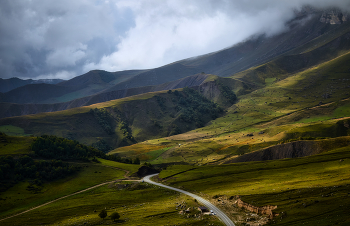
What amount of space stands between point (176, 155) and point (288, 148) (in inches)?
3005

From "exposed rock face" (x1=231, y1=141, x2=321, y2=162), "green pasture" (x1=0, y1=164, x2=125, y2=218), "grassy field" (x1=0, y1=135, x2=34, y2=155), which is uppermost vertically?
"grassy field" (x1=0, y1=135, x2=34, y2=155)

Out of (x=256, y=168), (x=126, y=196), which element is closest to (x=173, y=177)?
(x=126, y=196)

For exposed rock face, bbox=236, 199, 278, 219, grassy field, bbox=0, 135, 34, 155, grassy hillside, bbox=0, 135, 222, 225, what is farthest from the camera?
grassy field, bbox=0, 135, 34, 155

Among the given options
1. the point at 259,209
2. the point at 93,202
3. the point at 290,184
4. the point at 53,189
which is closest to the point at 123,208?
the point at 93,202

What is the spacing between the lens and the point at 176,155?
568ft

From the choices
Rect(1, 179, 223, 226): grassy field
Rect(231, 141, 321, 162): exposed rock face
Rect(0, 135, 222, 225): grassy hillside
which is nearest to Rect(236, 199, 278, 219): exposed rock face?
Rect(1, 179, 223, 226): grassy field

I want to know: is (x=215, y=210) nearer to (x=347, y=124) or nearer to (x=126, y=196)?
(x=126, y=196)

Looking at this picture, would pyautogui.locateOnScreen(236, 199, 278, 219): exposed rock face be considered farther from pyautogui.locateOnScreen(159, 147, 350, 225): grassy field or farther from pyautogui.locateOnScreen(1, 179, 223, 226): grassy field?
pyautogui.locateOnScreen(1, 179, 223, 226): grassy field

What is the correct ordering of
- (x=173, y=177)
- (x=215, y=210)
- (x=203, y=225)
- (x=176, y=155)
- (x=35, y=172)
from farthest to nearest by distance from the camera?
(x=176, y=155) < (x=35, y=172) < (x=173, y=177) < (x=215, y=210) < (x=203, y=225)

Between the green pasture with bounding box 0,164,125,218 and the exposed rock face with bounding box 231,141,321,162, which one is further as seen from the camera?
the exposed rock face with bounding box 231,141,321,162

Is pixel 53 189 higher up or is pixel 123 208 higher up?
pixel 53 189

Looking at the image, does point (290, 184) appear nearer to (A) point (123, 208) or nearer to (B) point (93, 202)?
(A) point (123, 208)

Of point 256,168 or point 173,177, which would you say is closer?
point 256,168

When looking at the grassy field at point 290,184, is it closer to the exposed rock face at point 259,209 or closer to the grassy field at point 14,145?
the exposed rock face at point 259,209
